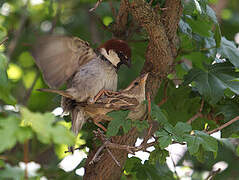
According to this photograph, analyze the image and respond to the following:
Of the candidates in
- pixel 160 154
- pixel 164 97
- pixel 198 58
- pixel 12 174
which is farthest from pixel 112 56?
pixel 12 174

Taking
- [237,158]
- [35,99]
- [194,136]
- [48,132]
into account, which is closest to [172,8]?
[194,136]

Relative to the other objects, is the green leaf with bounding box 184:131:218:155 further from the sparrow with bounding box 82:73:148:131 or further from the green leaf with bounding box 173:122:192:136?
the sparrow with bounding box 82:73:148:131

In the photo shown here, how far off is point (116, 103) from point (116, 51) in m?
0.38

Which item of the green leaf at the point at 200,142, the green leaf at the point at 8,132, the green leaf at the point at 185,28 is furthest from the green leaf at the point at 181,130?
the green leaf at the point at 8,132

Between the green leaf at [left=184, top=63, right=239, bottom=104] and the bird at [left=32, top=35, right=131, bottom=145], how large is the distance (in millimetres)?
432

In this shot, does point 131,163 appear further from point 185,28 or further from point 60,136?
point 60,136

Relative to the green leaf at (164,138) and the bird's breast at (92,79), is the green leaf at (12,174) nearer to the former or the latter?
the green leaf at (164,138)

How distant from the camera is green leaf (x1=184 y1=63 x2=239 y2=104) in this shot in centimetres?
247

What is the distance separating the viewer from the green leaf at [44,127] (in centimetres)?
131

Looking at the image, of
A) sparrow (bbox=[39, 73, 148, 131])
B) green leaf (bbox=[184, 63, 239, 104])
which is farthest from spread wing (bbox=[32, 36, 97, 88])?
green leaf (bbox=[184, 63, 239, 104])

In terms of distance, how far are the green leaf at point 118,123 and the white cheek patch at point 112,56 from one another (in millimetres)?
553

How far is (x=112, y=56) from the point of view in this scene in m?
2.60

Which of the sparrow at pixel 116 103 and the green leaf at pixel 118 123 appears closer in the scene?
the green leaf at pixel 118 123

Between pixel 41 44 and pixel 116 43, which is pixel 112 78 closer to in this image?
pixel 116 43
